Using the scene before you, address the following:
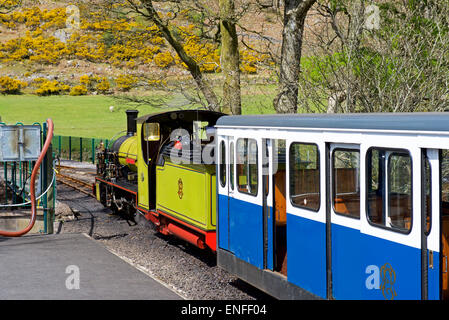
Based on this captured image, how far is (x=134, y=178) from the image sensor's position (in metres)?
15.6

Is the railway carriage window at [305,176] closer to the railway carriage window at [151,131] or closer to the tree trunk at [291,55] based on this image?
the railway carriage window at [151,131]

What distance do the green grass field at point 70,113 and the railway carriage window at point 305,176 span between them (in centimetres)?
4149

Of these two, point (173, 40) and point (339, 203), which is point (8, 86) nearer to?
point (173, 40)

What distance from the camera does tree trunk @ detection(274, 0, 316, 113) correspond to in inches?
625

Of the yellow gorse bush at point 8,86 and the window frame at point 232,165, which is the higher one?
the yellow gorse bush at point 8,86

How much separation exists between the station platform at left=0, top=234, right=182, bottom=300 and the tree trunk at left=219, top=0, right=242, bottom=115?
26.5 feet

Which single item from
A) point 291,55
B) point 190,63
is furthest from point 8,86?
point 291,55

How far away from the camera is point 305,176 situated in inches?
279

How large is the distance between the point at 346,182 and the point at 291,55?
35.0ft

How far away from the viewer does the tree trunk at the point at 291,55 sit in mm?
15867

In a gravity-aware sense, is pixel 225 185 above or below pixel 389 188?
below

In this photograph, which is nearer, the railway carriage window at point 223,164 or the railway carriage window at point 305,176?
the railway carriage window at point 305,176

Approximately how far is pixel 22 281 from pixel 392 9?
1074cm

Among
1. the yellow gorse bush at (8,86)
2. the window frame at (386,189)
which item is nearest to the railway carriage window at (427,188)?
the window frame at (386,189)
